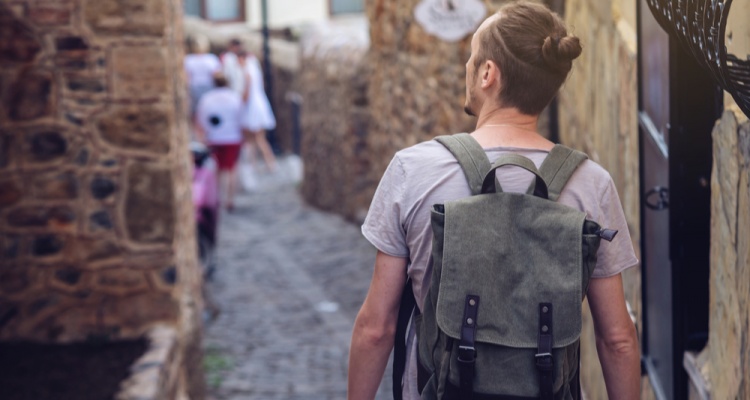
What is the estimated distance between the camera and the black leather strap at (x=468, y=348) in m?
2.08

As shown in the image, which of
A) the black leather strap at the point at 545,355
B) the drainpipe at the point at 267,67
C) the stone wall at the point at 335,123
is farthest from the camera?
the drainpipe at the point at 267,67

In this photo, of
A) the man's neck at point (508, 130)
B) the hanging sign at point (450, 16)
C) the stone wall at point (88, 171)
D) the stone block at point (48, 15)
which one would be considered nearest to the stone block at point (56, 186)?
the stone wall at point (88, 171)

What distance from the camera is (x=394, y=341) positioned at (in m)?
2.37

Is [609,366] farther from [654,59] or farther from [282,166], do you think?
[282,166]

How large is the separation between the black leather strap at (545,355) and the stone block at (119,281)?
3994 mm

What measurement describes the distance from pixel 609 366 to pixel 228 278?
285 inches

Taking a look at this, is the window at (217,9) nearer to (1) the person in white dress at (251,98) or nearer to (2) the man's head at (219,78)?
(1) the person in white dress at (251,98)

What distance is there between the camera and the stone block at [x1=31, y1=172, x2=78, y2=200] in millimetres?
5695

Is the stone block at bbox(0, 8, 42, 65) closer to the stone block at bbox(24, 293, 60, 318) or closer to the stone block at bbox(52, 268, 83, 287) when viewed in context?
the stone block at bbox(52, 268, 83, 287)

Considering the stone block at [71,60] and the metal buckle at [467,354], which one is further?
the stone block at [71,60]

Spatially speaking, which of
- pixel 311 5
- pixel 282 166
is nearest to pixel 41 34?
pixel 282 166

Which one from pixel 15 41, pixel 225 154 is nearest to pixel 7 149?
pixel 15 41

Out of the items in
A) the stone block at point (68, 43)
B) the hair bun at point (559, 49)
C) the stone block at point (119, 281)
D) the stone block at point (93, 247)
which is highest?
the hair bun at point (559, 49)

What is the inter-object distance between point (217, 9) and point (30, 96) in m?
16.0
